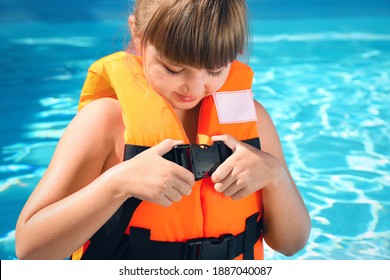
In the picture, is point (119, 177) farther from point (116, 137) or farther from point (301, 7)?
point (301, 7)

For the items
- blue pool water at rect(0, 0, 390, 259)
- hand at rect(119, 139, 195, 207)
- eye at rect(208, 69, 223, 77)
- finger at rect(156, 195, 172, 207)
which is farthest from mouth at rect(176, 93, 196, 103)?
blue pool water at rect(0, 0, 390, 259)

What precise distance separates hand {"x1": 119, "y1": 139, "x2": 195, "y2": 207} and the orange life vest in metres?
0.17

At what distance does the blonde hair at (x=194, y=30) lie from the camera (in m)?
1.99

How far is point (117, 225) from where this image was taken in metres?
2.23

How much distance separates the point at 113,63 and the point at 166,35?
1.49 feet

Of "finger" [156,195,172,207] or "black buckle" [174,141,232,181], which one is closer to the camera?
"finger" [156,195,172,207]

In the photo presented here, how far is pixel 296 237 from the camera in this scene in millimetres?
2490

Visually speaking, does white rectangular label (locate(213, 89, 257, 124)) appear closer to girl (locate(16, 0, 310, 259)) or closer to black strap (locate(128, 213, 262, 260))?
girl (locate(16, 0, 310, 259))

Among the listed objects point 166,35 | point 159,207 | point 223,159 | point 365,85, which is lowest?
point 159,207

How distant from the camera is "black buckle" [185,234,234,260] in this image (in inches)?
89.9

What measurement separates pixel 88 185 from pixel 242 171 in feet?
1.64

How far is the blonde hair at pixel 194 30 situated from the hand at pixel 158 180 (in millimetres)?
324

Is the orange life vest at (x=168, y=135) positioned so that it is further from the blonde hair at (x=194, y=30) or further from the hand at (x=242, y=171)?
the blonde hair at (x=194, y=30)

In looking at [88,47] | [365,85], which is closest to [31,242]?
[365,85]
